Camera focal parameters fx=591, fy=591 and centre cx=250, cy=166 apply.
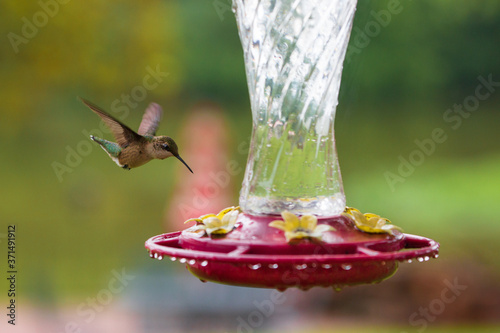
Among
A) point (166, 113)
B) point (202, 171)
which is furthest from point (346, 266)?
point (166, 113)

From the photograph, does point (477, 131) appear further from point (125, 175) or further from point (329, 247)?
point (329, 247)

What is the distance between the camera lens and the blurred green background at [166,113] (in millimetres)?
5988

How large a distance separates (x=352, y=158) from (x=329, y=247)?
4925 mm

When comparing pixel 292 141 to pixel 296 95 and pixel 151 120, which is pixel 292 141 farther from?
pixel 151 120

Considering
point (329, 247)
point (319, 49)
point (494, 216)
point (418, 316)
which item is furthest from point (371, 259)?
point (494, 216)

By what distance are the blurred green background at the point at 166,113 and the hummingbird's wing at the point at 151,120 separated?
3364mm

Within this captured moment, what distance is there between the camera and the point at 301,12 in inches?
65.5

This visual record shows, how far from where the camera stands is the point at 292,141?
65.1 inches

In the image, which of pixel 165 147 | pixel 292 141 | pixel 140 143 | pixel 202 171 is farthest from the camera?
pixel 202 171

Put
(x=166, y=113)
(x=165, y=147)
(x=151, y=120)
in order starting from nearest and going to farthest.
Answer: (x=165, y=147), (x=151, y=120), (x=166, y=113)

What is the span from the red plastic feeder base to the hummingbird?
0.80 m

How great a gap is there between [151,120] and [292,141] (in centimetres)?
106

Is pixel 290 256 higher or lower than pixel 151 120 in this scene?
lower

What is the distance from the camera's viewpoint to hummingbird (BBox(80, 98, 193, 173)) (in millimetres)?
2244
